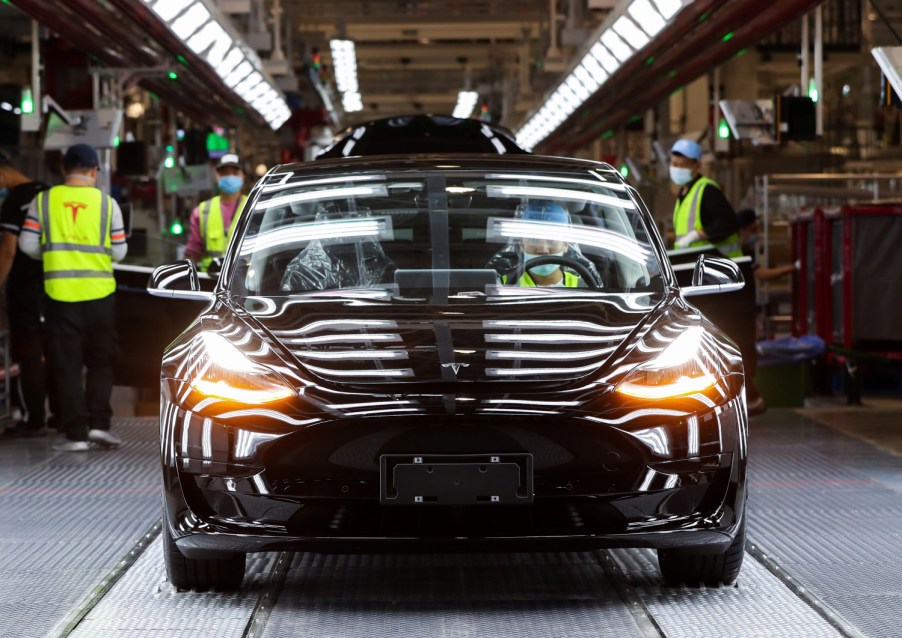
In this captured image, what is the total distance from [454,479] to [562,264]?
1327mm

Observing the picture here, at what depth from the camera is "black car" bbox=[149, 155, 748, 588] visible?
3648 millimetres

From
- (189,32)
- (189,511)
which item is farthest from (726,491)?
(189,32)

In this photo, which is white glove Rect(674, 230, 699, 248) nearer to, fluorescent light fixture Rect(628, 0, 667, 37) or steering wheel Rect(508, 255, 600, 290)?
fluorescent light fixture Rect(628, 0, 667, 37)

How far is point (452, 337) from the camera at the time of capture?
3977 mm

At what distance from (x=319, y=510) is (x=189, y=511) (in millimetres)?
395

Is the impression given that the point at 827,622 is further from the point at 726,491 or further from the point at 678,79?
the point at 678,79

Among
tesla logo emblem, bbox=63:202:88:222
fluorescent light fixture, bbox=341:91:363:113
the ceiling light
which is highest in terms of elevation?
fluorescent light fixture, bbox=341:91:363:113

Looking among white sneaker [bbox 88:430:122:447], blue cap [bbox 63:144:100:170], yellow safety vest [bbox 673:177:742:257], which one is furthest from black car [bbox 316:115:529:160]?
white sneaker [bbox 88:430:122:447]

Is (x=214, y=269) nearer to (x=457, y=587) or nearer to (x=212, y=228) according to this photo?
(x=457, y=587)

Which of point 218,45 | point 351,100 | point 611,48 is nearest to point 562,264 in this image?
point 611,48

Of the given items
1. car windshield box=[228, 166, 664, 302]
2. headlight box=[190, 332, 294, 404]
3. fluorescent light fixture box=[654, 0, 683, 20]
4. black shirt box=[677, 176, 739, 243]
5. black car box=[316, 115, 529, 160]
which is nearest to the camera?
headlight box=[190, 332, 294, 404]

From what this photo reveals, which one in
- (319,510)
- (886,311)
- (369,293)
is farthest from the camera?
(886,311)

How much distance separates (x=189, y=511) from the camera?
3.80m

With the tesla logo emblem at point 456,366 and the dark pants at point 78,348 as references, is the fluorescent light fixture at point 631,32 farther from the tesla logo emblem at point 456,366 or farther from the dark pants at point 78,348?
the tesla logo emblem at point 456,366
